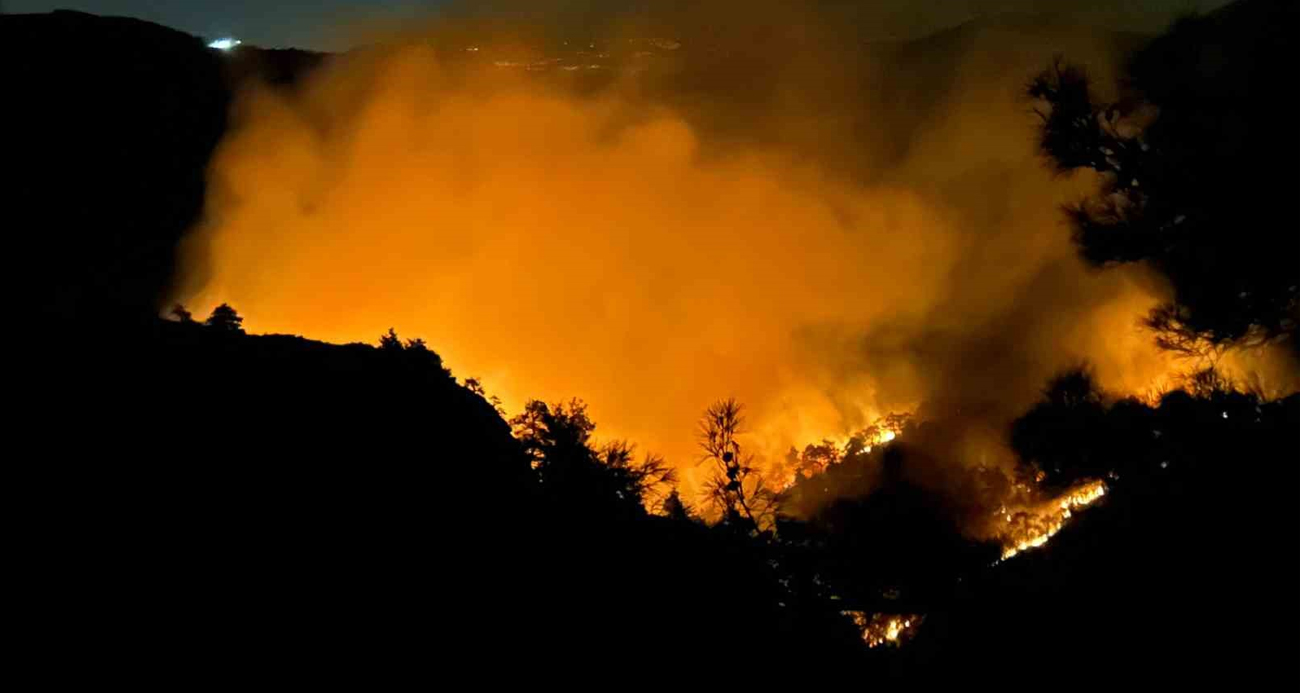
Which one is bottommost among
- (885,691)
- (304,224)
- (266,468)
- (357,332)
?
(885,691)

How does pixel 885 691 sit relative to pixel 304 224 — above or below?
below

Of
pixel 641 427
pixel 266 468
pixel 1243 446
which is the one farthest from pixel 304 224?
pixel 1243 446

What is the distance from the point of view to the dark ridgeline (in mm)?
7766

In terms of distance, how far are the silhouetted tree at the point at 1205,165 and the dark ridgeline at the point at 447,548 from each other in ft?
0.45

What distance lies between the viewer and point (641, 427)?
49.7 m

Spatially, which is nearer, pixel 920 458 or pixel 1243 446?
pixel 1243 446

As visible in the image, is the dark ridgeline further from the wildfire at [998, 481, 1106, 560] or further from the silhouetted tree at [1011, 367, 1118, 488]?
the wildfire at [998, 481, 1106, 560]

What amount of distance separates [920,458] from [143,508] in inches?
1141

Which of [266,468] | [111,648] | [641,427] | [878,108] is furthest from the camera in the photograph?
[878,108]

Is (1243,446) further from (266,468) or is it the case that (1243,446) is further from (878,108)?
(878,108)

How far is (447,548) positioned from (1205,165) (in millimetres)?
14928

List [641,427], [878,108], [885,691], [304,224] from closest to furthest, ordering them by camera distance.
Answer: [885,691] < [641,427] < [304,224] < [878,108]

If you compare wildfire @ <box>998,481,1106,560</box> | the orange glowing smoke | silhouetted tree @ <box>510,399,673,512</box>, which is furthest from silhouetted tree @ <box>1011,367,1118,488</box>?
the orange glowing smoke

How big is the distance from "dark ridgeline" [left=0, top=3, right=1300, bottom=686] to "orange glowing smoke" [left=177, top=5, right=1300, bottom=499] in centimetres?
2726
